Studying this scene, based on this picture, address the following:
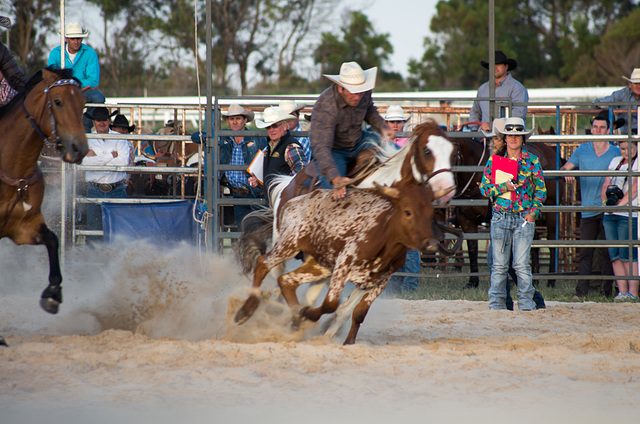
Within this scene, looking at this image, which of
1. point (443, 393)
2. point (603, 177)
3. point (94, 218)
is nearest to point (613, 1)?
point (603, 177)

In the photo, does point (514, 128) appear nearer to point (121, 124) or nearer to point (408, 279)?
point (408, 279)

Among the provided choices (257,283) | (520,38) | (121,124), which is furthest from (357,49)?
(257,283)

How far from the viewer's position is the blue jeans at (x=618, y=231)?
26.6ft

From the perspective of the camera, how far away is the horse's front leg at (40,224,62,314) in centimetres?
509

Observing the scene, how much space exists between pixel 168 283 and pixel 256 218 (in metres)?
0.91

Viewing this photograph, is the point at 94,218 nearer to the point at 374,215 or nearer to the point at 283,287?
the point at 283,287

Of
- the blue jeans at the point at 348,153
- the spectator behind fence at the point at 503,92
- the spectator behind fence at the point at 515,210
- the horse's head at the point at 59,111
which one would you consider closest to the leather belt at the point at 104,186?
the horse's head at the point at 59,111

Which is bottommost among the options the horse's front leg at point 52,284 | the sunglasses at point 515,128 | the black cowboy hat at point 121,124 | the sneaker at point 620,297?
the sneaker at point 620,297

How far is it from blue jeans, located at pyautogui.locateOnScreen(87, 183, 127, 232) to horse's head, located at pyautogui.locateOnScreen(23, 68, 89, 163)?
3.07 metres

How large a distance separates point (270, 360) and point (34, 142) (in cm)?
231

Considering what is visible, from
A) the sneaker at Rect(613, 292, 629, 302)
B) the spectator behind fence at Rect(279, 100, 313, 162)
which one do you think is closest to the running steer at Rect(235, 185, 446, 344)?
the spectator behind fence at Rect(279, 100, 313, 162)

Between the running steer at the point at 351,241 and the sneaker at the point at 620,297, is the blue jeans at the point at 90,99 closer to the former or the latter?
the running steer at the point at 351,241

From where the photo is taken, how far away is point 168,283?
6051mm

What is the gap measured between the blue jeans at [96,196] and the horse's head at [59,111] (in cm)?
307
